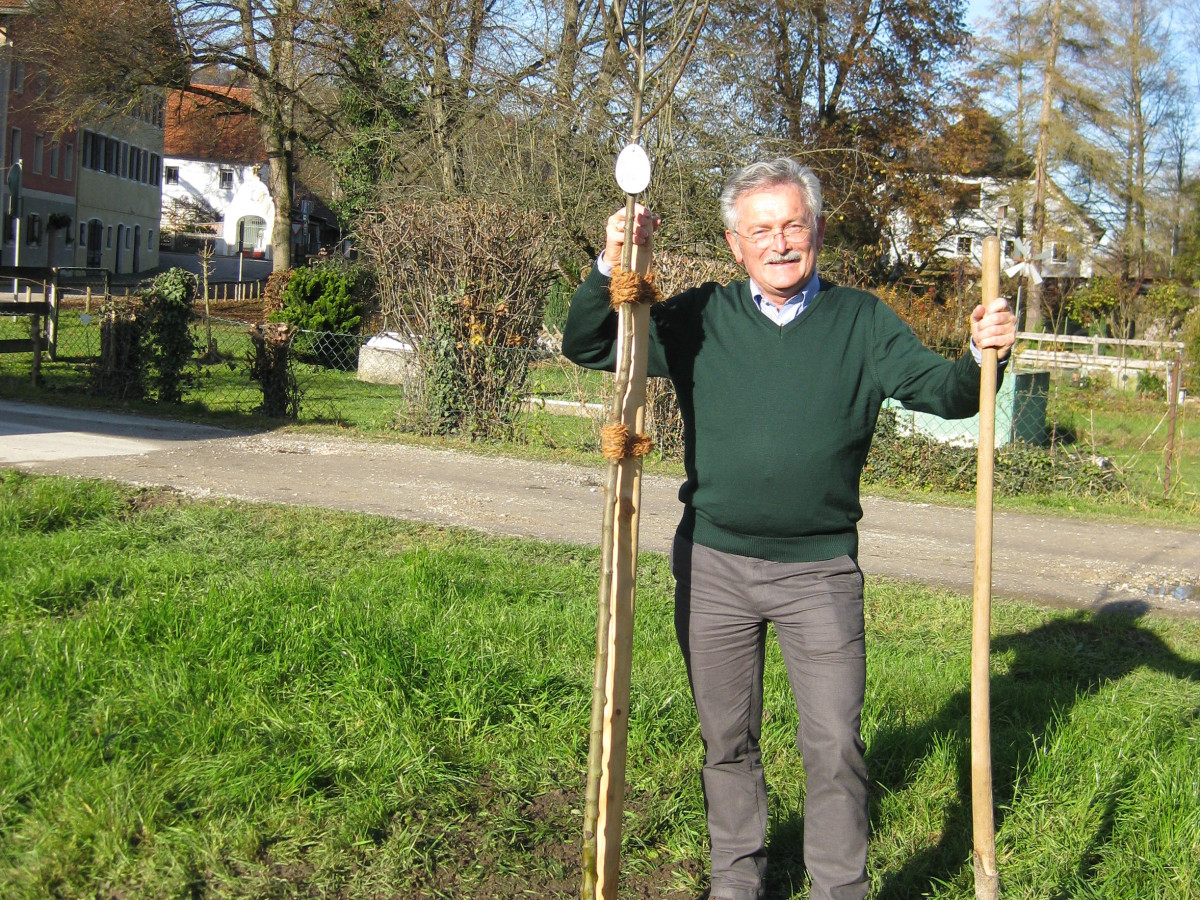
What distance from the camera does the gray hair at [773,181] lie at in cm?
286

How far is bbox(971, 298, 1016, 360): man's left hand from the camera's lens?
2.54 metres

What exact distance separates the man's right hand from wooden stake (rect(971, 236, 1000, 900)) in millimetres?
764

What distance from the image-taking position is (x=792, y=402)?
9.16ft

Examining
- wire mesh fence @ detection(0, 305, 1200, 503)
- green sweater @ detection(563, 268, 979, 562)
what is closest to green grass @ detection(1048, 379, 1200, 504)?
wire mesh fence @ detection(0, 305, 1200, 503)

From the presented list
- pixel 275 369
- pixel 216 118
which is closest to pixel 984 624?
pixel 275 369

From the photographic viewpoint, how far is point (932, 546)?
312 inches

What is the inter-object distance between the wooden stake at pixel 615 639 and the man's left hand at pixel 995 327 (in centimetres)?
76

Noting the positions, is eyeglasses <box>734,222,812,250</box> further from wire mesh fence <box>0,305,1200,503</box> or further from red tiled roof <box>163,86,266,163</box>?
red tiled roof <box>163,86,266,163</box>

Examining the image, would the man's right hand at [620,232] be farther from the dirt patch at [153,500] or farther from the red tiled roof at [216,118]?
the red tiled roof at [216,118]

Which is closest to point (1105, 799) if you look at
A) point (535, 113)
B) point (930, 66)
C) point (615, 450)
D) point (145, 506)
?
point (615, 450)

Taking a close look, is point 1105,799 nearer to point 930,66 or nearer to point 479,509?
point 479,509

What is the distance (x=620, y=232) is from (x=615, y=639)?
0.95m

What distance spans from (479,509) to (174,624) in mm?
3778

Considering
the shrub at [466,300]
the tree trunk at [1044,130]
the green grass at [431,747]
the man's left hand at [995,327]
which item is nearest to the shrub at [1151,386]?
the tree trunk at [1044,130]
